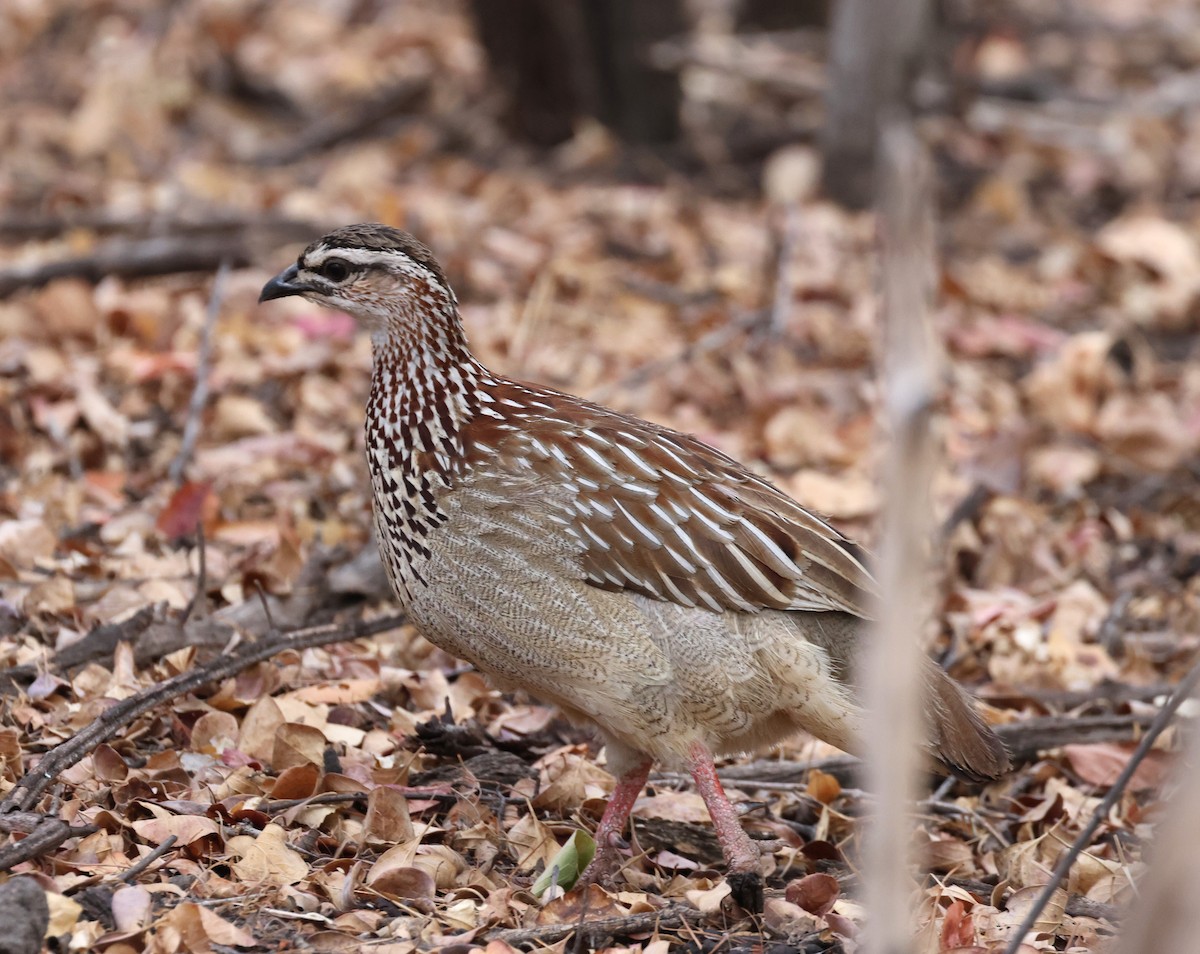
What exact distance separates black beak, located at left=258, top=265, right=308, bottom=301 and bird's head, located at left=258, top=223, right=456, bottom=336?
68mm

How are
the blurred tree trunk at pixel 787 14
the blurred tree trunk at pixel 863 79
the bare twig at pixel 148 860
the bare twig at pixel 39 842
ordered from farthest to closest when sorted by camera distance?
the blurred tree trunk at pixel 787 14, the blurred tree trunk at pixel 863 79, the bare twig at pixel 148 860, the bare twig at pixel 39 842

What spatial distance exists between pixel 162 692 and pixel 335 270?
127 centimetres

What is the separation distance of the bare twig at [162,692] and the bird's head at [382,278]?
0.95 metres

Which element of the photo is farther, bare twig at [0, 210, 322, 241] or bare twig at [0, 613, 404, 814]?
bare twig at [0, 210, 322, 241]

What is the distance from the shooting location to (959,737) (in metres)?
4.26

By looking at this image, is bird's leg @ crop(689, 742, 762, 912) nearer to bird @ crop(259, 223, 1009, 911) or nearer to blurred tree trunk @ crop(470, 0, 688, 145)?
bird @ crop(259, 223, 1009, 911)

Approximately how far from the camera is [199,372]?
21.1 feet

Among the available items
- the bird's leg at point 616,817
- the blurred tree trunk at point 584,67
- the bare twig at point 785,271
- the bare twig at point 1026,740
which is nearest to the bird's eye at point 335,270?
the bird's leg at point 616,817

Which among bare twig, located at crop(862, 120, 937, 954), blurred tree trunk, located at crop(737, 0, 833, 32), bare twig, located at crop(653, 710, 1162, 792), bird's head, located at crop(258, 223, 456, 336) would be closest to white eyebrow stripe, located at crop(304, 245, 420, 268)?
bird's head, located at crop(258, 223, 456, 336)

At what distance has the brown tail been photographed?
167 inches

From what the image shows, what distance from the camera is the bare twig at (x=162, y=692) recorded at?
12.7 ft

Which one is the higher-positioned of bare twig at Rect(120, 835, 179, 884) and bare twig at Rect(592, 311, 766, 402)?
bare twig at Rect(592, 311, 766, 402)

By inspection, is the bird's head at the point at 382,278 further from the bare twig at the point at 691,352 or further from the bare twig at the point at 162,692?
the bare twig at the point at 691,352

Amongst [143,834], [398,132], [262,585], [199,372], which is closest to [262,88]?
[398,132]
